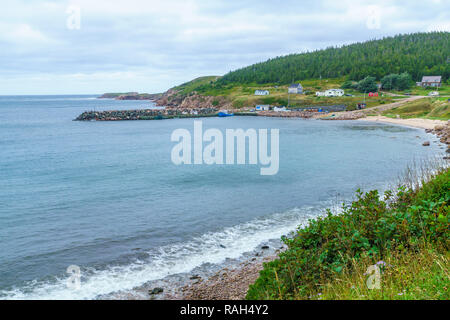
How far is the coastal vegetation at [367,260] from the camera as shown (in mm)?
6691

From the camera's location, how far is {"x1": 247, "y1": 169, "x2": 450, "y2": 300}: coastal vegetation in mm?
6691

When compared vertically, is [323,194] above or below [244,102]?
below

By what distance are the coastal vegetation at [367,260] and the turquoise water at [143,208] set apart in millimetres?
6089

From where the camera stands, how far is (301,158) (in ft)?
131

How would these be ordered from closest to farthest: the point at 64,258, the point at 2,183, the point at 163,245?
the point at 64,258 → the point at 163,245 → the point at 2,183

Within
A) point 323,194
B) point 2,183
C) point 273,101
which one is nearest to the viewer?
point 323,194

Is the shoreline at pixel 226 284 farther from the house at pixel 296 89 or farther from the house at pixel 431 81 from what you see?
the house at pixel 431 81

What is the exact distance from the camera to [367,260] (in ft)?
27.0

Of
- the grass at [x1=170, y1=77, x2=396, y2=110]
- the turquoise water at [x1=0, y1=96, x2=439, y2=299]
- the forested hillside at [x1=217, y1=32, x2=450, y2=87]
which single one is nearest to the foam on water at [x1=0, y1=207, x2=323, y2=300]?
the turquoise water at [x1=0, y1=96, x2=439, y2=299]

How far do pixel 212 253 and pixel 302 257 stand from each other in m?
6.69

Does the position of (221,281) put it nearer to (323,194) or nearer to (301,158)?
(323,194)

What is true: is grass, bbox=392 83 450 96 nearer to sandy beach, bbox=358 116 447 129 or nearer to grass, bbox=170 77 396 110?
grass, bbox=170 77 396 110

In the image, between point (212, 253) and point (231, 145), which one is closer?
point (212, 253)

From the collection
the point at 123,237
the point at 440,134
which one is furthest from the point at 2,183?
the point at 440,134
